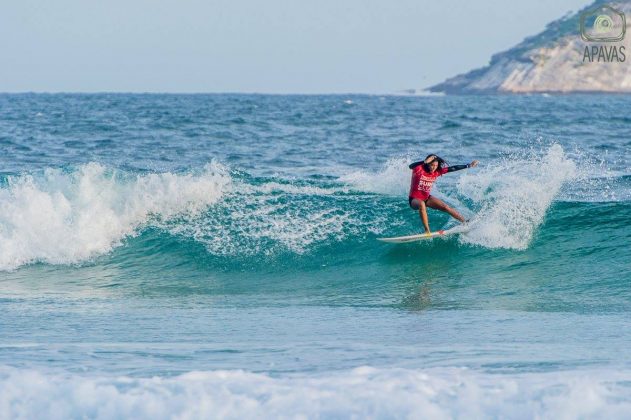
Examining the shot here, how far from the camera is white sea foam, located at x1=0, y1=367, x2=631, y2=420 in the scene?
6766 millimetres

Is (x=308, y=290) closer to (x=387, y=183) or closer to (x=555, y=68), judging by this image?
(x=387, y=183)

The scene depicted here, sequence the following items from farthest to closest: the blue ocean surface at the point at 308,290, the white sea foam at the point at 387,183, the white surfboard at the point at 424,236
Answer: the white sea foam at the point at 387,183, the white surfboard at the point at 424,236, the blue ocean surface at the point at 308,290

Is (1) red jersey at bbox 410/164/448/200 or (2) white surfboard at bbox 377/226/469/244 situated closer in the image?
(1) red jersey at bbox 410/164/448/200

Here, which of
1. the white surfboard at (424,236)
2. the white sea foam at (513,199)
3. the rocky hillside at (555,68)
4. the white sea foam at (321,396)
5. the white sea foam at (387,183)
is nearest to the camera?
the white sea foam at (321,396)

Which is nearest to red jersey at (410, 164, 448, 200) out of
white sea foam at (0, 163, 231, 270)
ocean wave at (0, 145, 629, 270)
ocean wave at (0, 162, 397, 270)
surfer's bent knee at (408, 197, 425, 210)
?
surfer's bent knee at (408, 197, 425, 210)

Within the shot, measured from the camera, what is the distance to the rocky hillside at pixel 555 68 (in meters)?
150

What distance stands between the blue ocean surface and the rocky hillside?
429ft

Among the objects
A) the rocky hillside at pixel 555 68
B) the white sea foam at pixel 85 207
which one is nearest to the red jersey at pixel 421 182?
the white sea foam at pixel 85 207

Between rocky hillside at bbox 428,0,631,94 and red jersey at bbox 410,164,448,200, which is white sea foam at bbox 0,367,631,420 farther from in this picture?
rocky hillside at bbox 428,0,631,94

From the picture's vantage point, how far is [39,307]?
37.4 feet

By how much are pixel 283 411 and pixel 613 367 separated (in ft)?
9.55

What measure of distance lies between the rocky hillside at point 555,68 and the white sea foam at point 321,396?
467 feet

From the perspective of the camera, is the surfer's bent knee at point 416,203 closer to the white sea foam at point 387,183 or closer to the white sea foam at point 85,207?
the white sea foam at point 387,183

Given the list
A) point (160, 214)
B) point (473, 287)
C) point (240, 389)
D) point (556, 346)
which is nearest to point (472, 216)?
point (473, 287)
